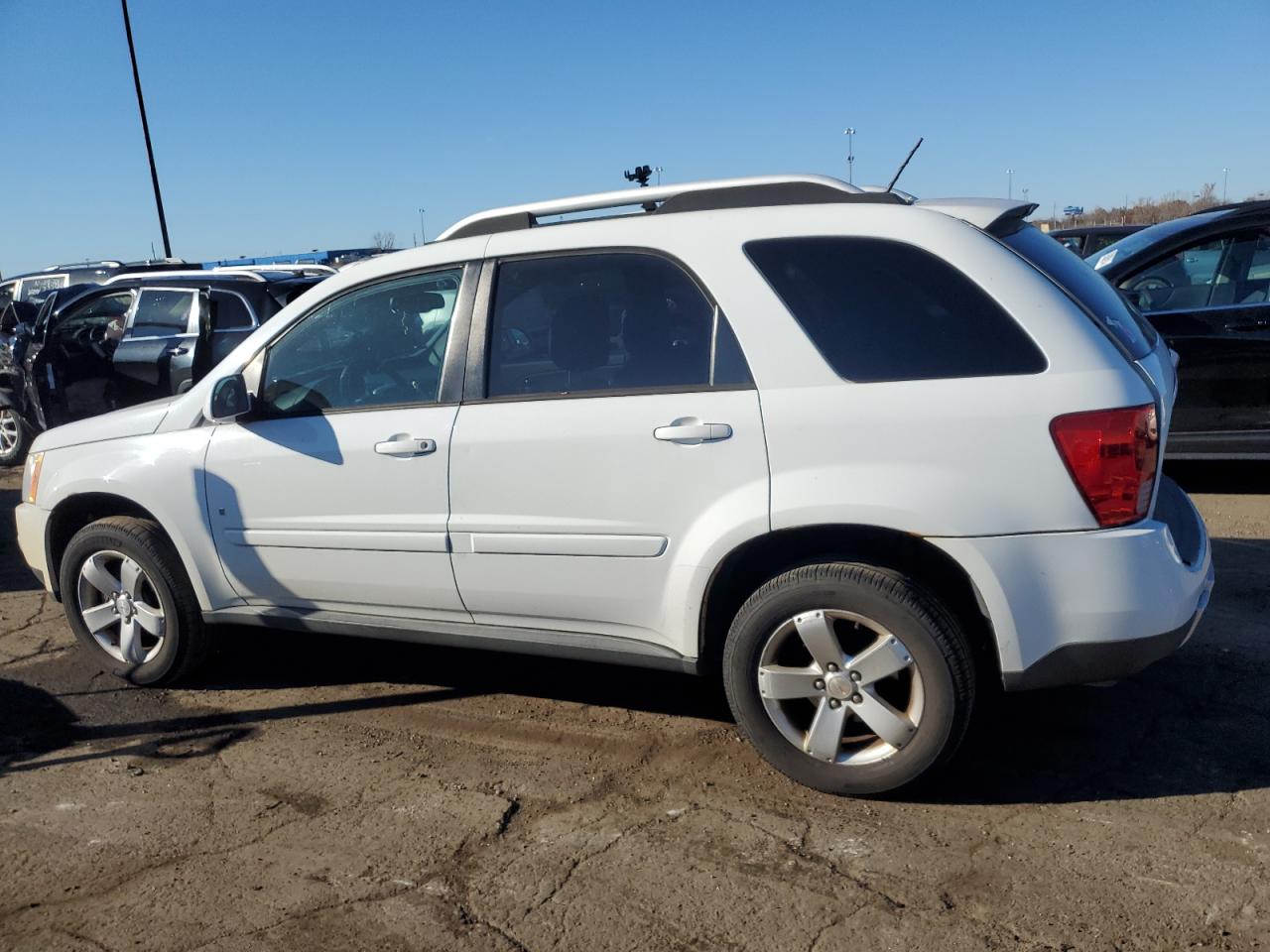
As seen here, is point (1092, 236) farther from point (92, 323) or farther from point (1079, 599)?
point (1079, 599)

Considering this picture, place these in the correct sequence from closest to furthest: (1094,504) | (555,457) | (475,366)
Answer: (1094,504) → (555,457) → (475,366)

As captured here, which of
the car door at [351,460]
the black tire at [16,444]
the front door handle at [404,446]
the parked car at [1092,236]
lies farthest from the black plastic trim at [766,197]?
the parked car at [1092,236]

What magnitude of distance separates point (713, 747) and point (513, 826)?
837 mm

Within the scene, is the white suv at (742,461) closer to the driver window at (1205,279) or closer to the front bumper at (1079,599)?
the front bumper at (1079,599)

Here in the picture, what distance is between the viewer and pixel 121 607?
16.0 ft

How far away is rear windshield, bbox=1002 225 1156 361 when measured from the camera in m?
3.48

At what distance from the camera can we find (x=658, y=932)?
2.94 metres

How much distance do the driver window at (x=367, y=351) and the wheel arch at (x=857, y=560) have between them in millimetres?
1280

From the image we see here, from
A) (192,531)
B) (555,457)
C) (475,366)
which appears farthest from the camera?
(192,531)

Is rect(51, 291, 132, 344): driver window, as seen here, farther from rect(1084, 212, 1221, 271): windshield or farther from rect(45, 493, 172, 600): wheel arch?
rect(1084, 212, 1221, 271): windshield

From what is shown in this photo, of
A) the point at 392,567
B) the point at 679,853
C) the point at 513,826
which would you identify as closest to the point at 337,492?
the point at 392,567

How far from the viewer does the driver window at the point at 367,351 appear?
165 inches

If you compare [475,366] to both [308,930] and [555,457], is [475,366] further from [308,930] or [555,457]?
[308,930]

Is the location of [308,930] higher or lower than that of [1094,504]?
lower
